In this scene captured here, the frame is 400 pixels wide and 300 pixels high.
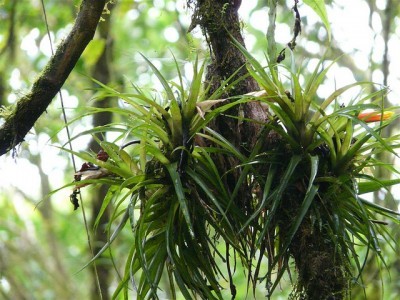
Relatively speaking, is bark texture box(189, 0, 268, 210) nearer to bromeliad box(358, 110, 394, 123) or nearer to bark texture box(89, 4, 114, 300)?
bromeliad box(358, 110, 394, 123)

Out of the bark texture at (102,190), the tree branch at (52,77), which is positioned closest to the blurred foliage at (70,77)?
the bark texture at (102,190)

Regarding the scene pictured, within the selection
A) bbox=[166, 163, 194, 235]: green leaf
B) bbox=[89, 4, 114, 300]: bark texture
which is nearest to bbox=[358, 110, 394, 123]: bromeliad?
bbox=[166, 163, 194, 235]: green leaf

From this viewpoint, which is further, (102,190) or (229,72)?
(102,190)

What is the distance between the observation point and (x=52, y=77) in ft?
3.86

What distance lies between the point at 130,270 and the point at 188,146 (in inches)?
10.7

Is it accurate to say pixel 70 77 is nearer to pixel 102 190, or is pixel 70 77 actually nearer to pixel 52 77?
pixel 102 190

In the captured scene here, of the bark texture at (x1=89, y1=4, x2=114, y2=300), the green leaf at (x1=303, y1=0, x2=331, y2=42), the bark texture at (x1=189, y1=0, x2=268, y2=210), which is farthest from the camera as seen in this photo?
the bark texture at (x1=89, y1=4, x2=114, y2=300)

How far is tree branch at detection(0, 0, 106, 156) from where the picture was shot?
1161mm

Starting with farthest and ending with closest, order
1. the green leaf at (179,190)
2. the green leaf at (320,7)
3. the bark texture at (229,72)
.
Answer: the green leaf at (320,7)
the bark texture at (229,72)
the green leaf at (179,190)

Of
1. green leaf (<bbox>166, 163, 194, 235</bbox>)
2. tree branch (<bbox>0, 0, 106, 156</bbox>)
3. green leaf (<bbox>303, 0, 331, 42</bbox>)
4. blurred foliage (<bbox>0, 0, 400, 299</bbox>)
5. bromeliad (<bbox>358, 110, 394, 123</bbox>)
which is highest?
blurred foliage (<bbox>0, 0, 400, 299</bbox>)

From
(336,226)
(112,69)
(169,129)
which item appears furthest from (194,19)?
(112,69)

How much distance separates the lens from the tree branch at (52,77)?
3.81 ft

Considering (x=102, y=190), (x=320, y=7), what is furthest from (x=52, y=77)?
(x=102, y=190)

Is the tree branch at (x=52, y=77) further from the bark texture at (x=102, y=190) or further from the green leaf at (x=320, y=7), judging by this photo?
the bark texture at (x=102, y=190)
